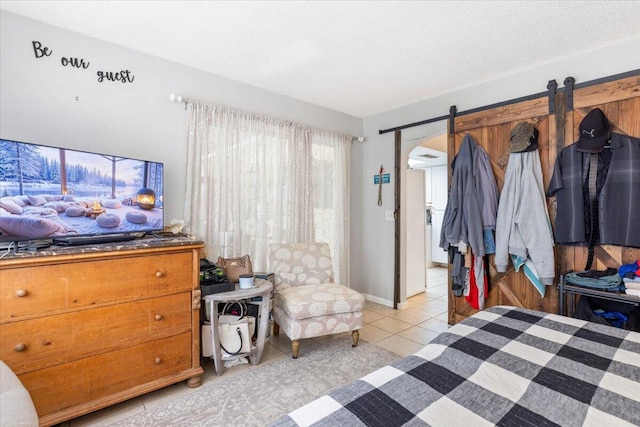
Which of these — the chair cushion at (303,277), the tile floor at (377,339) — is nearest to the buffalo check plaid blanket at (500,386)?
the tile floor at (377,339)

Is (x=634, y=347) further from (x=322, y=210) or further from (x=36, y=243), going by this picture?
(x=36, y=243)

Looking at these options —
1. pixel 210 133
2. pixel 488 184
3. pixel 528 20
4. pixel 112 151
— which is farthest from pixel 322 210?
pixel 528 20

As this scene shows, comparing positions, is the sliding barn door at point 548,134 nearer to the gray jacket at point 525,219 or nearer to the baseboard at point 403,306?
the gray jacket at point 525,219

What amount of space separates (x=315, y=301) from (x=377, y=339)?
88 cm

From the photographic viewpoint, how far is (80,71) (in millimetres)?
2203

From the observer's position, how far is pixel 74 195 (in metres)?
1.90

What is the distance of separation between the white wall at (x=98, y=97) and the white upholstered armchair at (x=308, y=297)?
1.08 m

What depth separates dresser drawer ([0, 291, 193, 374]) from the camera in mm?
1550

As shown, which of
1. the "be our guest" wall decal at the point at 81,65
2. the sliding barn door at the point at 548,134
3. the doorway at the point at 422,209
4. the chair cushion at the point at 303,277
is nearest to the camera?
the "be our guest" wall decal at the point at 81,65

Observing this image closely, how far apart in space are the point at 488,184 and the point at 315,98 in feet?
6.77

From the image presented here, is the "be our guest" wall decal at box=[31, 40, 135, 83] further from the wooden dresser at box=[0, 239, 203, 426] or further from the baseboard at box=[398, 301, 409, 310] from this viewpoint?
the baseboard at box=[398, 301, 409, 310]

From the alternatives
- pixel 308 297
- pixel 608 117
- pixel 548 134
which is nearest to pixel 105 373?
pixel 308 297

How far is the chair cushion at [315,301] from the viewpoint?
250cm

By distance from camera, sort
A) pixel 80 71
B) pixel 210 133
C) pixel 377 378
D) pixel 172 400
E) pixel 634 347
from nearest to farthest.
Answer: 1. pixel 377 378
2. pixel 634 347
3. pixel 172 400
4. pixel 80 71
5. pixel 210 133
